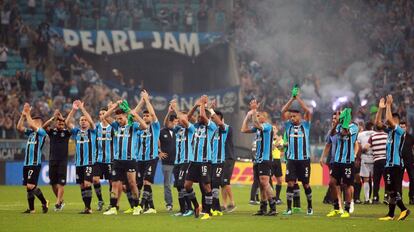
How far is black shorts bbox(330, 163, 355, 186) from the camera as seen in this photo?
2178cm

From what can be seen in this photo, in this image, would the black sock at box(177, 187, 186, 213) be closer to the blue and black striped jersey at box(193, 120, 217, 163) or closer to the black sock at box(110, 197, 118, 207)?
the blue and black striped jersey at box(193, 120, 217, 163)

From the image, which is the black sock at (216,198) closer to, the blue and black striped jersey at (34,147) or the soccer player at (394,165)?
the soccer player at (394,165)

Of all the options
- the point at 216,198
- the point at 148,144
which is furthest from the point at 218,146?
the point at 148,144

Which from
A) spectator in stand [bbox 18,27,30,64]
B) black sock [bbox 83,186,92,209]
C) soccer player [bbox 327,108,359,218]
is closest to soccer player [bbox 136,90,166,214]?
black sock [bbox 83,186,92,209]

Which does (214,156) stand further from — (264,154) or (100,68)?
(100,68)

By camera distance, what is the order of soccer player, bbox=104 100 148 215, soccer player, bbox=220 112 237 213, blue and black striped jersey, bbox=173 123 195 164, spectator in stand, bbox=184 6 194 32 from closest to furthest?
blue and black striped jersey, bbox=173 123 195 164, soccer player, bbox=104 100 148 215, soccer player, bbox=220 112 237 213, spectator in stand, bbox=184 6 194 32

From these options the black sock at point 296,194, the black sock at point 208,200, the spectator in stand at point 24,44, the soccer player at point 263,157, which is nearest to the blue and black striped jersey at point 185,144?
the black sock at point 208,200

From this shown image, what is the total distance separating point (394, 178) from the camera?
807 inches

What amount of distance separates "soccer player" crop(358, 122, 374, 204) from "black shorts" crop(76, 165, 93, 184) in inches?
344

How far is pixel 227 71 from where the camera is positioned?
4734 cm

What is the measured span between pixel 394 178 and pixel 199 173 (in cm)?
428

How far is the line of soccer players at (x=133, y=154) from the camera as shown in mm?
21000

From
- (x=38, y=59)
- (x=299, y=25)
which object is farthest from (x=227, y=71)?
(x=38, y=59)

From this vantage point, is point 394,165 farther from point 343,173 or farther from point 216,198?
point 216,198
